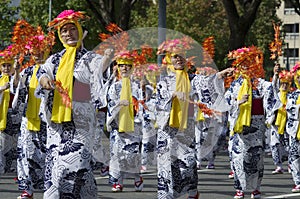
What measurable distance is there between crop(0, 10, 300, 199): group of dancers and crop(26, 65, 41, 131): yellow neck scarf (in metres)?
0.01

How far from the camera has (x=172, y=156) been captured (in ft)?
34.7

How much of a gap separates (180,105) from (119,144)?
125 inches

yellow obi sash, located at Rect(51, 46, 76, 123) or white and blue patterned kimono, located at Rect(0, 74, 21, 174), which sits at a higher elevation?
yellow obi sash, located at Rect(51, 46, 76, 123)

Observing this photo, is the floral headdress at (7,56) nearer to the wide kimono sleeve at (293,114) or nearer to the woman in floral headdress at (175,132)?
the woman in floral headdress at (175,132)

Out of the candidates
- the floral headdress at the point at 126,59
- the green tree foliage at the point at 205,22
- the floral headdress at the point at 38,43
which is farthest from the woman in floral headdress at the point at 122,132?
the green tree foliage at the point at 205,22

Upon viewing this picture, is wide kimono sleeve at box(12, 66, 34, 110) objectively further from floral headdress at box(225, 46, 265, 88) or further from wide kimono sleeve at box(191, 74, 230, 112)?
floral headdress at box(225, 46, 265, 88)

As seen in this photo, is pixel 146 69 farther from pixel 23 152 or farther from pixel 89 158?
pixel 89 158

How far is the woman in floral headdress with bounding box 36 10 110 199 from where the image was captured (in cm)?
853

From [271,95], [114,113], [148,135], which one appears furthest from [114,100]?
[148,135]

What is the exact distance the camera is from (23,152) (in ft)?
39.4

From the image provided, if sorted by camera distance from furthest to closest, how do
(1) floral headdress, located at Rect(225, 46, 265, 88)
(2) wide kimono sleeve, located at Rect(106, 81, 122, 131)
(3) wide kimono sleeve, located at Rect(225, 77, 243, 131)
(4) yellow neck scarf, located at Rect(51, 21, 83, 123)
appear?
(2) wide kimono sleeve, located at Rect(106, 81, 122, 131) < (3) wide kimono sleeve, located at Rect(225, 77, 243, 131) < (1) floral headdress, located at Rect(225, 46, 265, 88) < (4) yellow neck scarf, located at Rect(51, 21, 83, 123)

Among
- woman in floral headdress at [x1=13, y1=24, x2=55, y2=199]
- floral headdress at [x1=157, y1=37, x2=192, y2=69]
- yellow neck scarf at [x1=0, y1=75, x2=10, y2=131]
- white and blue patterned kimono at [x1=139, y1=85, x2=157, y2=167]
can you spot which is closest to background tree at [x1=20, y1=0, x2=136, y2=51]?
white and blue patterned kimono at [x1=139, y1=85, x2=157, y2=167]

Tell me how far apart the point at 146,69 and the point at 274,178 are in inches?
142

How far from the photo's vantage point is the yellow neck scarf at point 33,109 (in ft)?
38.8
